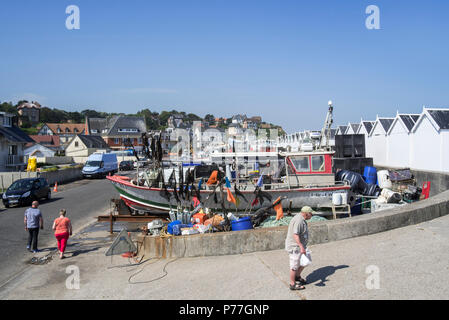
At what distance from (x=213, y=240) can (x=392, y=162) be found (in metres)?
25.3

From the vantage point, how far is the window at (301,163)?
15.9 m

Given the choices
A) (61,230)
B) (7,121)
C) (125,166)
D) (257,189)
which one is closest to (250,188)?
(257,189)

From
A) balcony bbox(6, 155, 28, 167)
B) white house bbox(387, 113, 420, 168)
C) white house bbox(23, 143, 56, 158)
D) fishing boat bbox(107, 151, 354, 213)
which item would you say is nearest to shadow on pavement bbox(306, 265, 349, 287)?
fishing boat bbox(107, 151, 354, 213)

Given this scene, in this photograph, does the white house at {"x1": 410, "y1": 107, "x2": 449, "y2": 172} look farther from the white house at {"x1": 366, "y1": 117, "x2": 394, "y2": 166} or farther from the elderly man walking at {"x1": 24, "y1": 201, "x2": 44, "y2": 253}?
the elderly man walking at {"x1": 24, "y1": 201, "x2": 44, "y2": 253}

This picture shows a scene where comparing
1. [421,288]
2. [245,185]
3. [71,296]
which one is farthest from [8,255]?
[421,288]

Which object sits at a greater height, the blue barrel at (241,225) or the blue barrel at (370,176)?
the blue barrel at (370,176)

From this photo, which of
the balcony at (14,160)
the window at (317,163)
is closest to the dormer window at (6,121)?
the balcony at (14,160)

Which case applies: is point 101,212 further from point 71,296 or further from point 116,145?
point 116,145

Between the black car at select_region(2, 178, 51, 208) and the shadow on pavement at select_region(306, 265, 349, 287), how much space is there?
58.2 ft

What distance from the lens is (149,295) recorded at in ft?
20.5

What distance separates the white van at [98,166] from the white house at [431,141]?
1097 inches

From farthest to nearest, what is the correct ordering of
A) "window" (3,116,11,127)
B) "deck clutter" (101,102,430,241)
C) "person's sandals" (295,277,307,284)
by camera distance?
"window" (3,116,11,127) → "deck clutter" (101,102,430,241) → "person's sandals" (295,277,307,284)

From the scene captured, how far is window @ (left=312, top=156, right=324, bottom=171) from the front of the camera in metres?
15.9

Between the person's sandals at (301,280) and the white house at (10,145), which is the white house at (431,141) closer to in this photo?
the person's sandals at (301,280)
